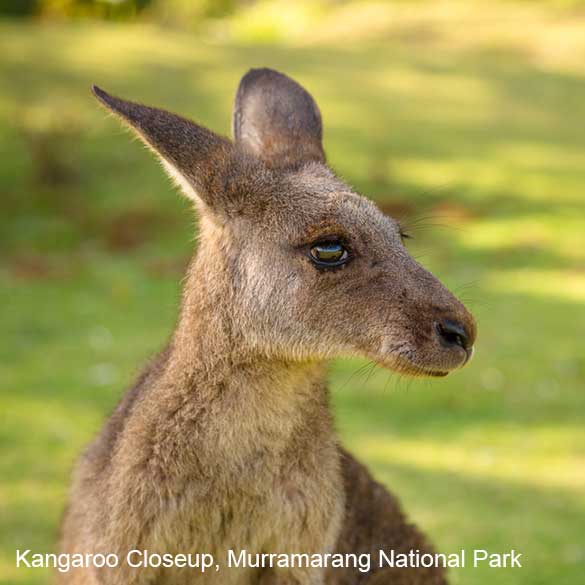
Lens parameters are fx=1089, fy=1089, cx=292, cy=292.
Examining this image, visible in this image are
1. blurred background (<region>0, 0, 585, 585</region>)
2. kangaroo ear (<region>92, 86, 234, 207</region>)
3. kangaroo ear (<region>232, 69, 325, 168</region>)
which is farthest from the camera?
blurred background (<region>0, 0, 585, 585</region>)

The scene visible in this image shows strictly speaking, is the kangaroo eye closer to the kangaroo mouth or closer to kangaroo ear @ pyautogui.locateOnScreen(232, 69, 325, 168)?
the kangaroo mouth

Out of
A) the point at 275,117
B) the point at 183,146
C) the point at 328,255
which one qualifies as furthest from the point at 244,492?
the point at 275,117

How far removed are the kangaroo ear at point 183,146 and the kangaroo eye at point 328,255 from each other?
0.41 metres

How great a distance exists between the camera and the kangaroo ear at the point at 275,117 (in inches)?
174

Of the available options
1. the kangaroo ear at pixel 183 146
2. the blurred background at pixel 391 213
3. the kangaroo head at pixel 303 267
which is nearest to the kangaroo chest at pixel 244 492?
the kangaroo head at pixel 303 267

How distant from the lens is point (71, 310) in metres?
12.2

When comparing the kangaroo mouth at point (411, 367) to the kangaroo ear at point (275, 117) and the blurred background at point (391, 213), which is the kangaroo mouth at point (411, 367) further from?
the blurred background at point (391, 213)

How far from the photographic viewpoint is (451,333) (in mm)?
3682

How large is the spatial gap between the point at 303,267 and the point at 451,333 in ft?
1.83

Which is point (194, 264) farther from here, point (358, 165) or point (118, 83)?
point (118, 83)

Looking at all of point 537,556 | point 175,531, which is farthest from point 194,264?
point 537,556

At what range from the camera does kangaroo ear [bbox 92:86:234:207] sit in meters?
3.65

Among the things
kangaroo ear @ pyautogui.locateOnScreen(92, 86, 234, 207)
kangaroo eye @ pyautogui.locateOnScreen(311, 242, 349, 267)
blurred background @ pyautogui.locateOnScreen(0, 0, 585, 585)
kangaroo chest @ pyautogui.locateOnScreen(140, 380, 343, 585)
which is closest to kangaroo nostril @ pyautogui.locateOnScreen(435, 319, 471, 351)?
kangaroo eye @ pyautogui.locateOnScreen(311, 242, 349, 267)

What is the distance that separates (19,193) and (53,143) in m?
1.12
